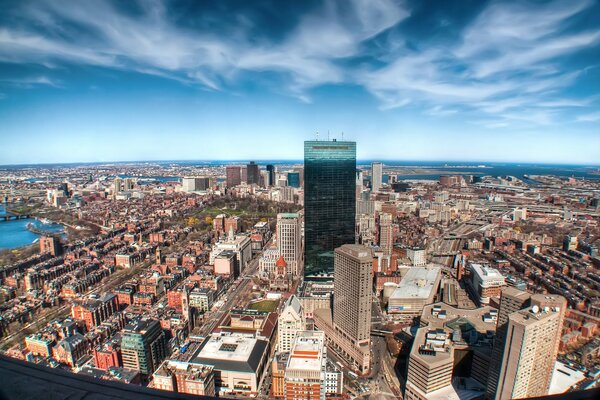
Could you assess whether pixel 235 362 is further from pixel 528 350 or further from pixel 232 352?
pixel 528 350

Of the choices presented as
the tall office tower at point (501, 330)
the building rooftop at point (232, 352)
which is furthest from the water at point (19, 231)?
the tall office tower at point (501, 330)

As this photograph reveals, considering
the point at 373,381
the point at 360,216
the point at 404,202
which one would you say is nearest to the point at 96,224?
the point at 360,216

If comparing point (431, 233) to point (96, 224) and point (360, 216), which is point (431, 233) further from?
point (96, 224)

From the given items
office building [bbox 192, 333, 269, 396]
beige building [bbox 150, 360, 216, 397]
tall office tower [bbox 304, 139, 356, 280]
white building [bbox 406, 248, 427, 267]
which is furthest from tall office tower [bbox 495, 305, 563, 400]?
white building [bbox 406, 248, 427, 267]

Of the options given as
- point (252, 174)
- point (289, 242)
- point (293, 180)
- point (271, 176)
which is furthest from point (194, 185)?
point (289, 242)

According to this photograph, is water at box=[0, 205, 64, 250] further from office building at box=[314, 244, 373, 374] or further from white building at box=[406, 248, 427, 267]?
white building at box=[406, 248, 427, 267]

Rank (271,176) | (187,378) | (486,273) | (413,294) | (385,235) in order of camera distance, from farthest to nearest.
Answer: (271,176) → (385,235) → (486,273) → (413,294) → (187,378)

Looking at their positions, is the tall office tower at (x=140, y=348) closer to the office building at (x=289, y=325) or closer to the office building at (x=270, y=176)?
the office building at (x=289, y=325)
